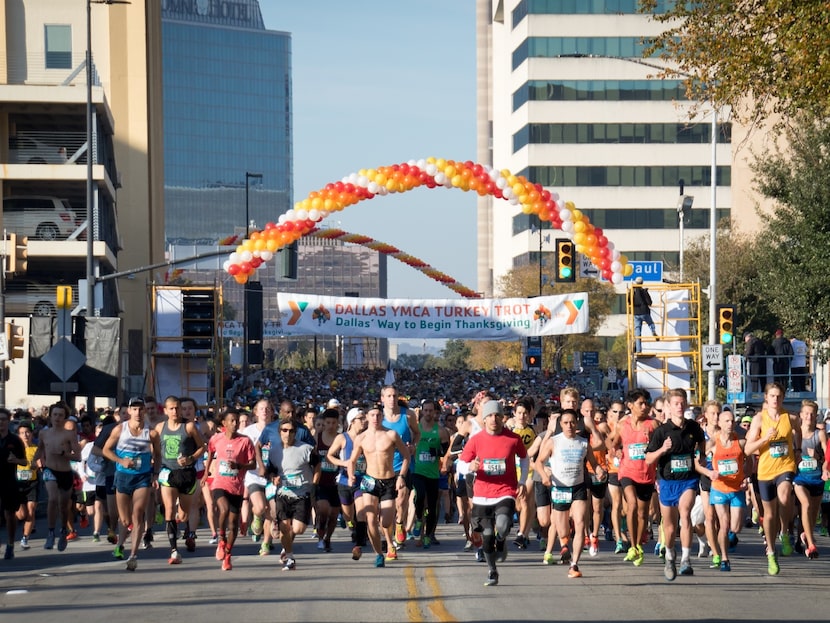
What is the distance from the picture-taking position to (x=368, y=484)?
15406 mm

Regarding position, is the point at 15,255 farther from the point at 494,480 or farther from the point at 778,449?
the point at 778,449

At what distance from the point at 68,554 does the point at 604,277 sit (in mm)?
20247

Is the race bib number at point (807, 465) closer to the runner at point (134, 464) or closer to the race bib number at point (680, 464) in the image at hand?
the race bib number at point (680, 464)

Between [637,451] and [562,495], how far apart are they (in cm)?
115

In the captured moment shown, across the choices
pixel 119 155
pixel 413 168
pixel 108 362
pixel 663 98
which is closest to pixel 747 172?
pixel 663 98

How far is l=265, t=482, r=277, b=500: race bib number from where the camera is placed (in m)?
15.7

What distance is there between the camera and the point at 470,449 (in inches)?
554

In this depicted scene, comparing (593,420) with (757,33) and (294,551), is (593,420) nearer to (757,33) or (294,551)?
(294,551)

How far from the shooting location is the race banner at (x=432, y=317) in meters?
38.6

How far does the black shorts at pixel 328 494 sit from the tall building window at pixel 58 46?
151 ft

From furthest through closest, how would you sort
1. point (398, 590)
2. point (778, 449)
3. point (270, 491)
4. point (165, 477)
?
point (165, 477) < point (270, 491) < point (778, 449) < point (398, 590)

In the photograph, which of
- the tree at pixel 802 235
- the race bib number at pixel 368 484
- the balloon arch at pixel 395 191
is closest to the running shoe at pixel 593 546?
the race bib number at pixel 368 484

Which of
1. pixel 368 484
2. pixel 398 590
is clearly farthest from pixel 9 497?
pixel 398 590

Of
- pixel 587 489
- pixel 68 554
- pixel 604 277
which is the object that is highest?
pixel 604 277
